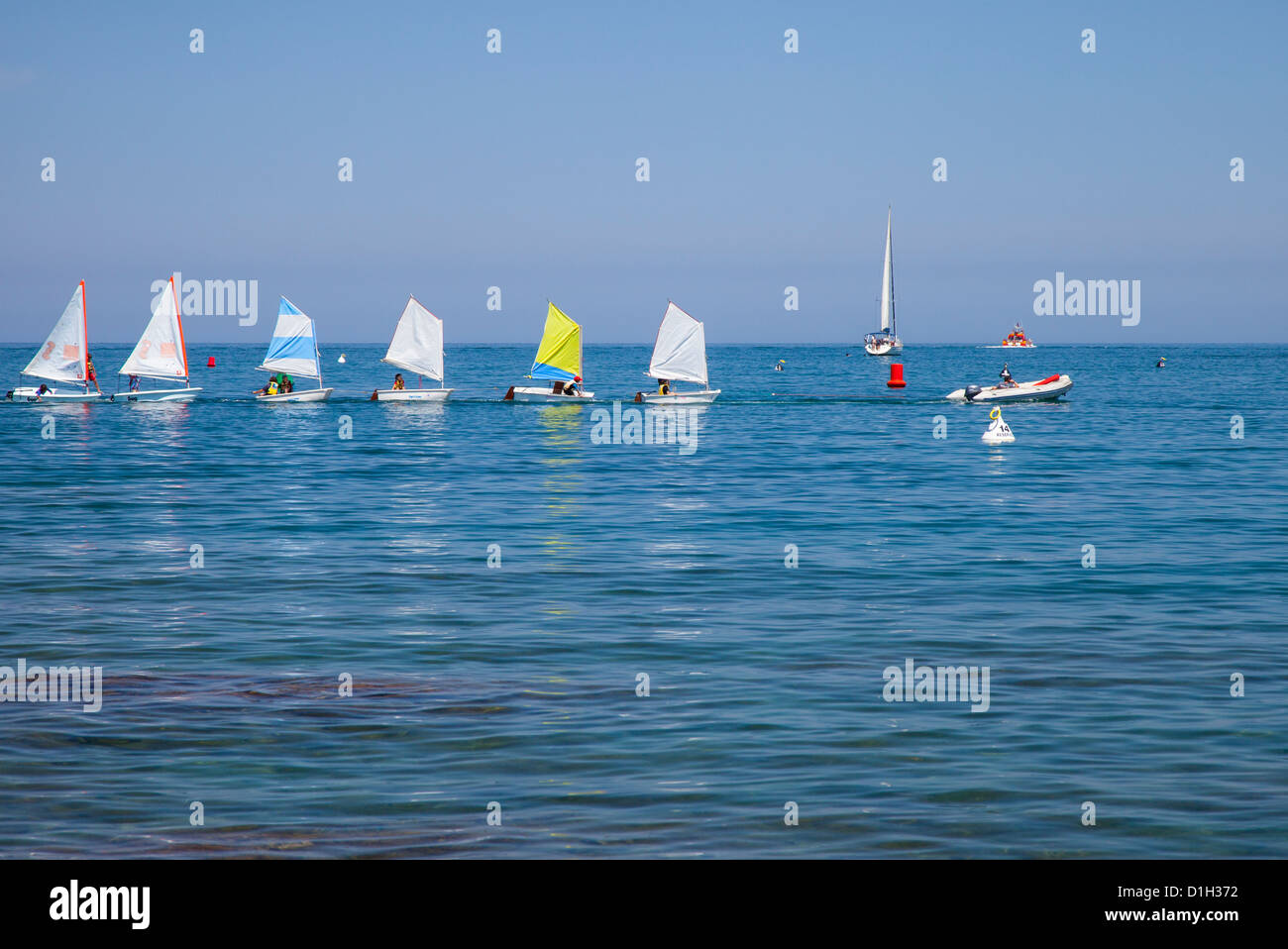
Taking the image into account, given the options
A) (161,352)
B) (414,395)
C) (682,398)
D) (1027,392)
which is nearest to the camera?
(161,352)

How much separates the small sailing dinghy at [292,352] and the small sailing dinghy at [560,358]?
14433 mm

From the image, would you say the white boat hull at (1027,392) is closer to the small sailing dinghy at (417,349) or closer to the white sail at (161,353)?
the small sailing dinghy at (417,349)

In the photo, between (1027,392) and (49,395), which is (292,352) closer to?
(49,395)

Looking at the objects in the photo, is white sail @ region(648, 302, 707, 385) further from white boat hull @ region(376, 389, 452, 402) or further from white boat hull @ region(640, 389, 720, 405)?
white boat hull @ region(376, 389, 452, 402)

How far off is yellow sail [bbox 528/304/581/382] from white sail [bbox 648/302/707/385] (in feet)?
17.5

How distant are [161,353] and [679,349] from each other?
3522 cm

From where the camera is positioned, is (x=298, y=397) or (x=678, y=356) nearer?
(x=678, y=356)

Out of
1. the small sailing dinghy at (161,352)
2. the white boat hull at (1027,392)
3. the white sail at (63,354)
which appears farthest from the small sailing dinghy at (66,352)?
the white boat hull at (1027,392)

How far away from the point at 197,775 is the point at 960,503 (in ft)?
93.0

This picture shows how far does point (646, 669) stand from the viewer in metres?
16.6

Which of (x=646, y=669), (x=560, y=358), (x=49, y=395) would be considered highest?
(x=560, y=358)

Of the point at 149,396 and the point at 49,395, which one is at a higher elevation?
the point at 149,396

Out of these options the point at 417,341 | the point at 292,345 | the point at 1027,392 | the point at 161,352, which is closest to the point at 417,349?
the point at 417,341
